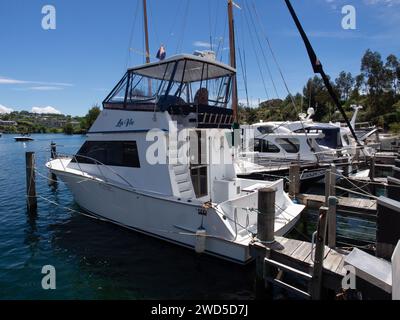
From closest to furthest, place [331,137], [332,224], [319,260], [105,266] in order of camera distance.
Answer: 1. [319,260]
2. [332,224]
3. [105,266]
4. [331,137]

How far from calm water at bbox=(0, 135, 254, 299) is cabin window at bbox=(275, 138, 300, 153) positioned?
481 inches

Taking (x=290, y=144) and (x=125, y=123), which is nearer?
(x=125, y=123)

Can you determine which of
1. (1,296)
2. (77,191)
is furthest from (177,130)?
(1,296)

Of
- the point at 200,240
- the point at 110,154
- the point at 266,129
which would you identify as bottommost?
the point at 200,240

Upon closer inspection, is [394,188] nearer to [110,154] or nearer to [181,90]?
[181,90]

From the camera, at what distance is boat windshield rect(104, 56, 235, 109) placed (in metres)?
8.20

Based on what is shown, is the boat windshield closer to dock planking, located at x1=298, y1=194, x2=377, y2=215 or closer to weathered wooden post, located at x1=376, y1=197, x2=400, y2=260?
dock planking, located at x1=298, y1=194, x2=377, y2=215

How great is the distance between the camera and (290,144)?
18.3 metres

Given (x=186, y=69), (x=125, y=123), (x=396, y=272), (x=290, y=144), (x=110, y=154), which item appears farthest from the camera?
(x=290, y=144)

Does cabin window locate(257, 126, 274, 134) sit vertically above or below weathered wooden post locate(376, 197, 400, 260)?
above

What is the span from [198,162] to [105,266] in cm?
345

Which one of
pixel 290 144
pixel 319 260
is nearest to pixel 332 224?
pixel 319 260

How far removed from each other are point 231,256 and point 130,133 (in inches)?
170

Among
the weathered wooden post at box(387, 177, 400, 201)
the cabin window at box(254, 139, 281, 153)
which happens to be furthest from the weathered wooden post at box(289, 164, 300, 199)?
the cabin window at box(254, 139, 281, 153)
